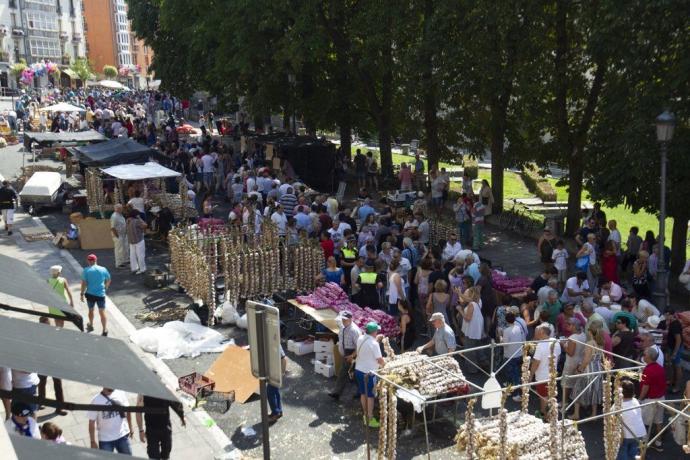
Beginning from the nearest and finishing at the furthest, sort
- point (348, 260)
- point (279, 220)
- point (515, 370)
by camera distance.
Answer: point (515, 370)
point (348, 260)
point (279, 220)

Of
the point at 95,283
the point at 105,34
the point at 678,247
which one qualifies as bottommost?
the point at 678,247

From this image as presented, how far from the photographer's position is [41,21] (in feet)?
343

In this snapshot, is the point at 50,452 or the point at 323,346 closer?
the point at 50,452

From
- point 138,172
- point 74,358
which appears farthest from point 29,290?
point 138,172

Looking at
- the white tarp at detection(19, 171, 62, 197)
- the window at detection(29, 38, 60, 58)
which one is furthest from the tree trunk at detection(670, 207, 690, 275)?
the window at detection(29, 38, 60, 58)

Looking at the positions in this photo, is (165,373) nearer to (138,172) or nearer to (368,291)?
(368,291)

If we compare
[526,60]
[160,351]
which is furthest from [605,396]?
[526,60]

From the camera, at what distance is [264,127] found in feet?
147

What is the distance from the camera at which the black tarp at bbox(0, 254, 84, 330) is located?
8.06 m

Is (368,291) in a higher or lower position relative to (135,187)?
lower

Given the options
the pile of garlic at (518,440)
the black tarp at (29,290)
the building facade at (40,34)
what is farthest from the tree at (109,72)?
the pile of garlic at (518,440)

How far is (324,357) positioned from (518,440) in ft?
16.2

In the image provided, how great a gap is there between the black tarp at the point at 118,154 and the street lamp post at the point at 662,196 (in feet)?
49.7

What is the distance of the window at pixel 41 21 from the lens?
102125 mm
